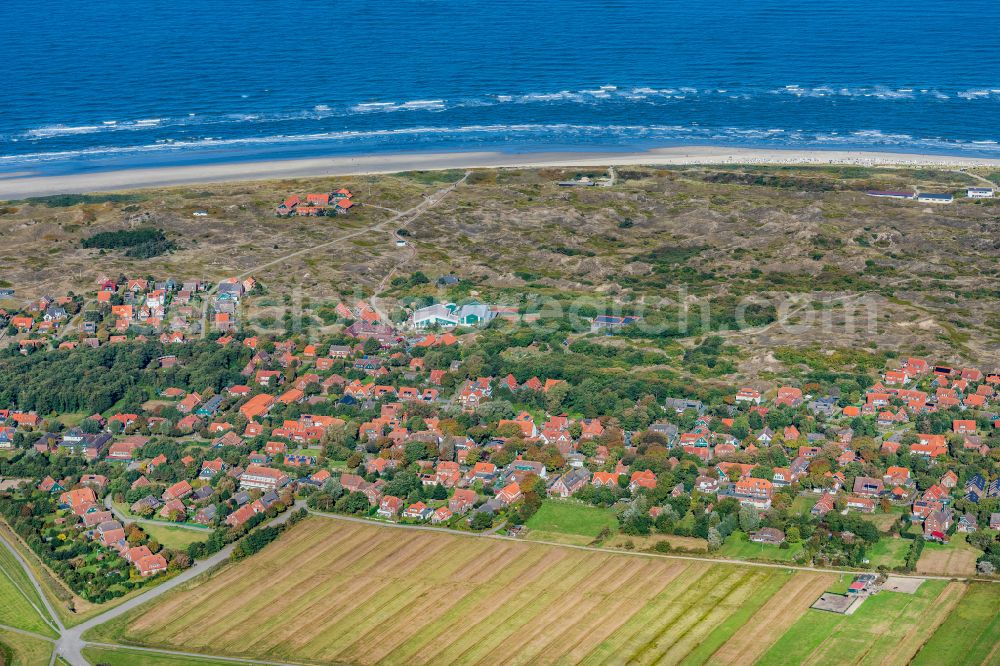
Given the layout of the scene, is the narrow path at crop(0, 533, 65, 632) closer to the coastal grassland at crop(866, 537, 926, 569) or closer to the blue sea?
the coastal grassland at crop(866, 537, 926, 569)

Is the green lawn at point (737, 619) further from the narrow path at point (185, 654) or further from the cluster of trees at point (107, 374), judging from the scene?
the cluster of trees at point (107, 374)

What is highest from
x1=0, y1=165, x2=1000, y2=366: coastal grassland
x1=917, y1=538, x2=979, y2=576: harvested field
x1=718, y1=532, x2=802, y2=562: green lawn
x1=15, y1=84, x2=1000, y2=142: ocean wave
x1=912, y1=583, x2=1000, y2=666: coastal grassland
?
x1=15, y1=84, x2=1000, y2=142: ocean wave

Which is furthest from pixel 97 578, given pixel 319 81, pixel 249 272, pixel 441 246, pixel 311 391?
pixel 319 81

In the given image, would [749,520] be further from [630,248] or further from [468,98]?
[468,98]

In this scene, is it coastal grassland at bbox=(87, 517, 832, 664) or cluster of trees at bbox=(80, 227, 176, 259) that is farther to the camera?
cluster of trees at bbox=(80, 227, 176, 259)

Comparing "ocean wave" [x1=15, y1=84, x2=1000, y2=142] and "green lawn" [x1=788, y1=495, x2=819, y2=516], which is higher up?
"ocean wave" [x1=15, y1=84, x2=1000, y2=142]

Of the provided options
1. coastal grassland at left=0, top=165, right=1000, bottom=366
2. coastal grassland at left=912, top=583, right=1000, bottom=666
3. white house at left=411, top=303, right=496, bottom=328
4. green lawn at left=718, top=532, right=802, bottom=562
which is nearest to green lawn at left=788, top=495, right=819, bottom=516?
green lawn at left=718, top=532, right=802, bottom=562

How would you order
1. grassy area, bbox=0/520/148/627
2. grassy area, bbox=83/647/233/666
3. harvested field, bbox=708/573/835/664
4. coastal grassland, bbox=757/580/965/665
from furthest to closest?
grassy area, bbox=0/520/148/627
grassy area, bbox=83/647/233/666
harvested field, bbox=708/573/835/664
coastal grassland, bbox=757/580/965/665
